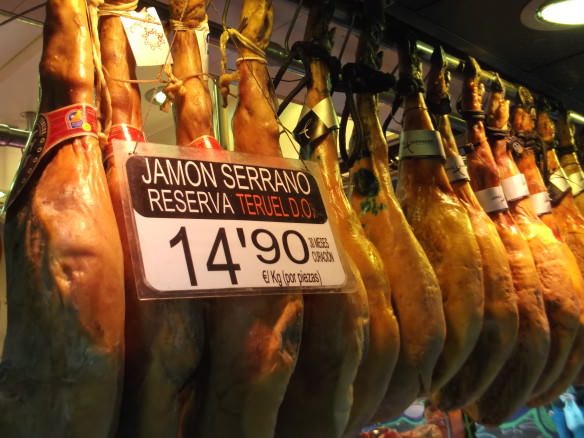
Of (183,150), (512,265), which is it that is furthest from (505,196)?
(183,150)

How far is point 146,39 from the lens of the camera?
859 millimetres

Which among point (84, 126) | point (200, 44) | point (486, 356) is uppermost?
point (200, 44)

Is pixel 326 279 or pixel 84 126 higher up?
pixel 84 126

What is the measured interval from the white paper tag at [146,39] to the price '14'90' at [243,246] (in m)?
0.28

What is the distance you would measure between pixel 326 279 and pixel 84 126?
377 mm

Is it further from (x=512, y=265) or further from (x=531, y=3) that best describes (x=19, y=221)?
(x=531, y=3)

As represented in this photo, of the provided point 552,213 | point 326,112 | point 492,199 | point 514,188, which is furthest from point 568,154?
point 326,112

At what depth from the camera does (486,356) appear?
3.84ft

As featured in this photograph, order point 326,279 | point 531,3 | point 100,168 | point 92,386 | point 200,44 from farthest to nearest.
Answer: point 531,3 < point 200,44 < point 326,279 < point 100,168 < point 92,386

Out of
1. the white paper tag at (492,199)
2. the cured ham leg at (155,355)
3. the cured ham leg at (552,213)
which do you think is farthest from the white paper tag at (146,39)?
the cured ham leg at (552,213)

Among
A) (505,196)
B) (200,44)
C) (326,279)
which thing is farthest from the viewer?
(505,196)

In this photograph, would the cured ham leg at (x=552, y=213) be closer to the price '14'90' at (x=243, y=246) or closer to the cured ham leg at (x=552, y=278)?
the cured ham leg at (x=552, y=278)

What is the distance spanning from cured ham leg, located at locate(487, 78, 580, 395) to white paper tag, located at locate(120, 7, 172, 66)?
99cm

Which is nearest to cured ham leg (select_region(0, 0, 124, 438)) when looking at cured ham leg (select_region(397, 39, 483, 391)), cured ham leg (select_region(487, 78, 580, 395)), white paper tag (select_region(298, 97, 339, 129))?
white paper tag (select_region(298, 97, 339, 129))
